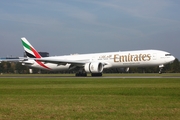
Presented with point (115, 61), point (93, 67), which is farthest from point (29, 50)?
point (115, 61)

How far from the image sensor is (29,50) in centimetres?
6262

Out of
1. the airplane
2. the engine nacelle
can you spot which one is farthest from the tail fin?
the engine nacelle

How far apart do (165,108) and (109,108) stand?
2.02 metres

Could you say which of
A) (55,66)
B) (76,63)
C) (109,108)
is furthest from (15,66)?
(109,108)

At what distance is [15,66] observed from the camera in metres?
121

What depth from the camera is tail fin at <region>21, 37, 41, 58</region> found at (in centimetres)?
6180

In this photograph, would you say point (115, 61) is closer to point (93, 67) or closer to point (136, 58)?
point (136, 58)

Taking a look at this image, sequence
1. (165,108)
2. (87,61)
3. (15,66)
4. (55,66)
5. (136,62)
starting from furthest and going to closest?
1. (15,66)
2. (55,66)
3. (87,61)
4. (136,62)
5. (165,108)

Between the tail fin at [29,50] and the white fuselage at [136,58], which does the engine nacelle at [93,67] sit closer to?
the white fuselage at [136,58]

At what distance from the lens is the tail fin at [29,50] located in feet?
203

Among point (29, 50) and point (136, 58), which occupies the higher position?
point (29, 50)

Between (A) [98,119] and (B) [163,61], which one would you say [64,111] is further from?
(B) [163,61]

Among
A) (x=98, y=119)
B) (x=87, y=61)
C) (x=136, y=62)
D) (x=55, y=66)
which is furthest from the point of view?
(x=55, y=66)

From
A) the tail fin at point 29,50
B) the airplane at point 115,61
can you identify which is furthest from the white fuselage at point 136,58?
the tail fin at point 29,50
